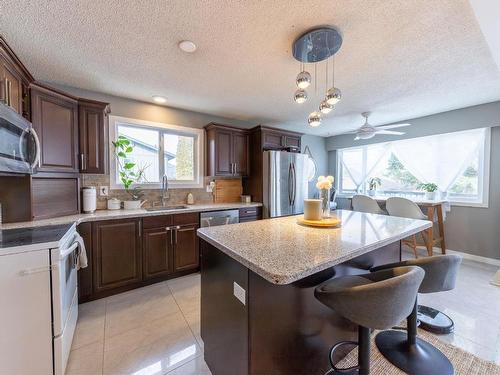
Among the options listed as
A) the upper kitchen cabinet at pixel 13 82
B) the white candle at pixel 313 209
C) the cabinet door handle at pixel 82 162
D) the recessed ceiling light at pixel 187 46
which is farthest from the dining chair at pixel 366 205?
the upper kitchen cabinet at pixel 13 82

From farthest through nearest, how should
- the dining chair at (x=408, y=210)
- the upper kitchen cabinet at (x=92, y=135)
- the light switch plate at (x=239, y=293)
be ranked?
the dining chair at (x=408, y=210) < the upper kitchen cabinet at (x=92, y=135) < the light switch plate at (x=239, y=293)

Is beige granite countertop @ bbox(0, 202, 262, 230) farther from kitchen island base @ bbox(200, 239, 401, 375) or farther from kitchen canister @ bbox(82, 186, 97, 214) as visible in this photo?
kitchen island base @ bbox(200, 239, 401, 375)

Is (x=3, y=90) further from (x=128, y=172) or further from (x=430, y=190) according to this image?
(x=430, y=190)

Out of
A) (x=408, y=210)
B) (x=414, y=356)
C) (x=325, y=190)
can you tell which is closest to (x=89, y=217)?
(x=325, y=190)

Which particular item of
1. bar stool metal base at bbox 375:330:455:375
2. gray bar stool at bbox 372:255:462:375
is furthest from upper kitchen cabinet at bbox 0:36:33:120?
bar stool metal base at bbox 375:330:455:375

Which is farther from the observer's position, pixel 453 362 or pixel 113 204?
pixel 113 204

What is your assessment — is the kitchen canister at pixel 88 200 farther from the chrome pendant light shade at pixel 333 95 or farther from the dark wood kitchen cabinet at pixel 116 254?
the chrome pendant light shade at pixel 333 95

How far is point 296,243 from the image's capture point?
1261 millimetres

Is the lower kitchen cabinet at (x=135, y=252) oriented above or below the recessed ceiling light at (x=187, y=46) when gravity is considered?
below

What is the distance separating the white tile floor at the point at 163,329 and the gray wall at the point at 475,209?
3.13 feet

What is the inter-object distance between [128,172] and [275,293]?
2807mm

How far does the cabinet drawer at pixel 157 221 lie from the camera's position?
255cm

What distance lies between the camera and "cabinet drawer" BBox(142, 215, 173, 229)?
2.55m

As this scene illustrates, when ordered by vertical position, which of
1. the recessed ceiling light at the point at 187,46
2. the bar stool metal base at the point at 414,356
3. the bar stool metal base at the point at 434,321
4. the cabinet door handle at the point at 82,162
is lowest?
the bar stool metal base at the point at 434,321
